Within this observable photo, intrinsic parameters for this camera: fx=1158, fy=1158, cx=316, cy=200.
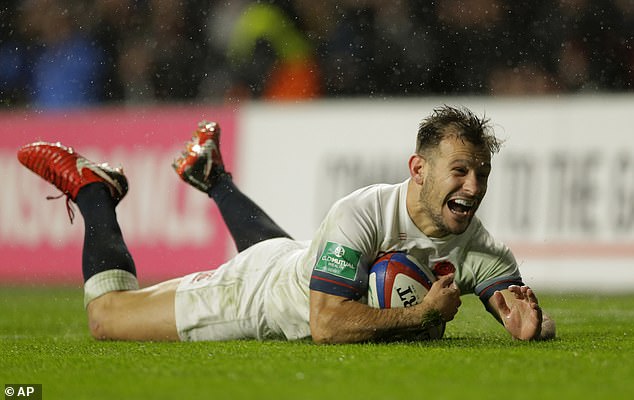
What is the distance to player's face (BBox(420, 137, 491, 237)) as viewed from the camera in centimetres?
550

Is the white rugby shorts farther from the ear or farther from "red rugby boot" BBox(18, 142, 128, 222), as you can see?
"red rugby boot" BBox(18, 142, 128, 222)

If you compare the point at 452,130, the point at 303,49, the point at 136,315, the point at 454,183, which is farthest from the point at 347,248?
the point at 303,49

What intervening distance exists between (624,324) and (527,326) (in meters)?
1.61

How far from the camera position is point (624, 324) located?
7066 mm

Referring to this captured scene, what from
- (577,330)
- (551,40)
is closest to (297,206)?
(551,40)

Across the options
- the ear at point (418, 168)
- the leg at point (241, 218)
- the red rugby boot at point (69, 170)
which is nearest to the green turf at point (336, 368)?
the ear at point (418, 168)

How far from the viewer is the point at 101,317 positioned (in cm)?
647

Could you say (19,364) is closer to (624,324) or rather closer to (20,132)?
(624,324)

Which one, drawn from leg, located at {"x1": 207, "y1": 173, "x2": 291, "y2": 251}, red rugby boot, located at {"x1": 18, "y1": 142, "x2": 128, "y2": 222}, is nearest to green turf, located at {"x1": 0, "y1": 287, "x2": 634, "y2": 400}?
red rugby boot, located at {"x1": 18, "y1": 142, "x2": 128, "y2": 222}

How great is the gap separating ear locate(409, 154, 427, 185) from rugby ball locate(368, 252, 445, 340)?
1.22 feet

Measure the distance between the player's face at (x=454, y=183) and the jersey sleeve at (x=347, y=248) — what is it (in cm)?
29

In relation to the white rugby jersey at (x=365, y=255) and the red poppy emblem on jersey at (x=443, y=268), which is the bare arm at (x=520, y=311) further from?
the red poppy emblem on jersey at (x=443, y=268)

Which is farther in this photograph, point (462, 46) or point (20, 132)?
point (20, 132)

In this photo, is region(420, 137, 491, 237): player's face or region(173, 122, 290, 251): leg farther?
region(173, 122, 290, 251): leg
